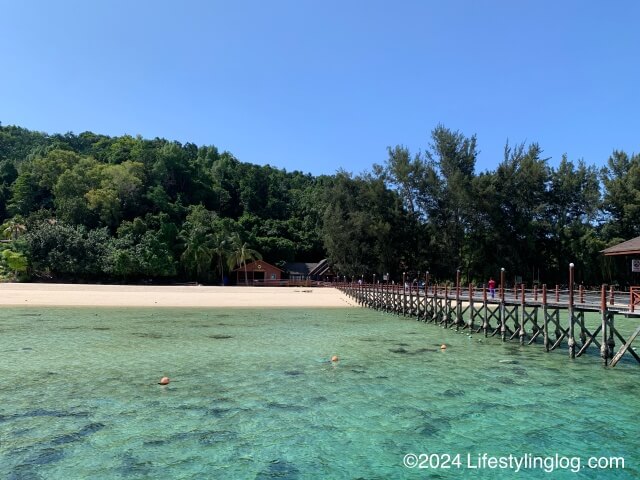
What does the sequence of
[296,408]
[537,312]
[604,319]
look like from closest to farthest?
1. [296,408]
2. [604,319]
3. [537,312]

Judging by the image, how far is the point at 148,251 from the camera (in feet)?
234

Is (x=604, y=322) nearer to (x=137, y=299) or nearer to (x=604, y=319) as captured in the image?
(x=604, y=319)

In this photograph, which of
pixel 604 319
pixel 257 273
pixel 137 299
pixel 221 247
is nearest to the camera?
pixel 604 319

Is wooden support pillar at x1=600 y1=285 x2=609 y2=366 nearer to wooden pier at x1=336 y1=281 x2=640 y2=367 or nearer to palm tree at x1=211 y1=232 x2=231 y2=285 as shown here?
wooden pier at x1=336 y1=281 x2=640 y2=367

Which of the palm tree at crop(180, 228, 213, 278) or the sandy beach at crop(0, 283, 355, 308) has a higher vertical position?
the palm tree at crop(180, 228, 213, 278)

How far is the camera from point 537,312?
32.9 metres

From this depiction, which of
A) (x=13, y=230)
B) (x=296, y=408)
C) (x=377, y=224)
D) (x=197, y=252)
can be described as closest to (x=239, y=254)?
(x=197, y=252)

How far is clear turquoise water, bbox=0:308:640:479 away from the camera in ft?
29.6

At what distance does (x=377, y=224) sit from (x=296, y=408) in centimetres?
5146

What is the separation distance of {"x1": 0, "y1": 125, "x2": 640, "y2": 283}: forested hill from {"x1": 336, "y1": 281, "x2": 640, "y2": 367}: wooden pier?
16.5 metres

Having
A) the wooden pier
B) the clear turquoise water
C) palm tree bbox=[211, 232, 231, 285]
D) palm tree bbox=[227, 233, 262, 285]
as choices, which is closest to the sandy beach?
the wooden pier

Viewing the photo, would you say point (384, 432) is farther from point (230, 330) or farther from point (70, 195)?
point (70, 195)

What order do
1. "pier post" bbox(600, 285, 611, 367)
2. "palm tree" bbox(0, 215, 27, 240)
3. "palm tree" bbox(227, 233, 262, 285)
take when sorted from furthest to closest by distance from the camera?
"palm tree" bbox(0, 215, 27, 240), "palm tree" bbox(227, 233, 262, 285), "pier post" bbox(600, 285, 611, 367)

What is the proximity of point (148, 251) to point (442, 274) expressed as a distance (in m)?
41.5
